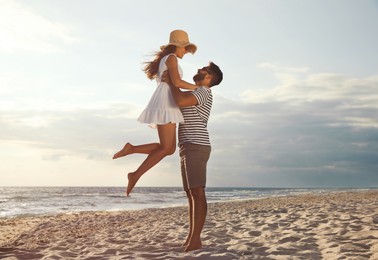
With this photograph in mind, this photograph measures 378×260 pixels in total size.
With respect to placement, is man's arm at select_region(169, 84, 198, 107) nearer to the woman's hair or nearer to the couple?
the couple

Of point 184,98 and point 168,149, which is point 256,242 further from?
point 184,98

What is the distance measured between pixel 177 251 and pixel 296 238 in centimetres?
170

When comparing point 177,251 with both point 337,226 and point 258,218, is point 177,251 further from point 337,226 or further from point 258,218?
point 258,218

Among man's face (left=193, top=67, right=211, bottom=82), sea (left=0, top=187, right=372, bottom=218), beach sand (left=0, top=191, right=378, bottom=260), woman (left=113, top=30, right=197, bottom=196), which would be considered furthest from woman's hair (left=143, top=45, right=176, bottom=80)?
sea (left=0, top=187, right=372, bottom=218)

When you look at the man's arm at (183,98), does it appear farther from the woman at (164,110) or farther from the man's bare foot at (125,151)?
the man's bare foot at (125,151)

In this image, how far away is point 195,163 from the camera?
4.68 m

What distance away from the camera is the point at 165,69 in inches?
185

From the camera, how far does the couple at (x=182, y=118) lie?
15.1ft

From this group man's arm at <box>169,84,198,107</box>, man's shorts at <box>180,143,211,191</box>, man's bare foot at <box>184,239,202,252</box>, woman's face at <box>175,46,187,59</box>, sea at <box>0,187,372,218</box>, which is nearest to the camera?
man's arm at <box>169,84,198,107</box>

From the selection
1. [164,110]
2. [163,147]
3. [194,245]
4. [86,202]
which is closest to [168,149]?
[163,147]

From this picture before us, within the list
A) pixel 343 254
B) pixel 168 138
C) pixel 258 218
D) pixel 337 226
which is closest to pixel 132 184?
pixel 168 138

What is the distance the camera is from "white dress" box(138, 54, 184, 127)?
4.60 meters

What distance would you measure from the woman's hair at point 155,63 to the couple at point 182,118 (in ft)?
0.04

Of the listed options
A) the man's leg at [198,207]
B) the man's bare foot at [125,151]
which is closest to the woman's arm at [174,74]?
the man's bare foot at [125,151]
